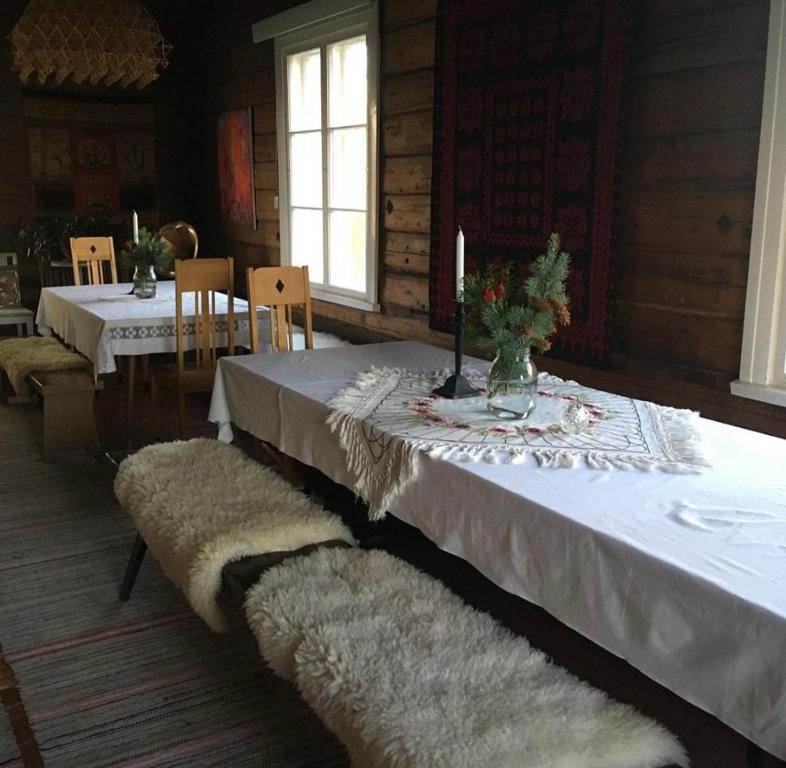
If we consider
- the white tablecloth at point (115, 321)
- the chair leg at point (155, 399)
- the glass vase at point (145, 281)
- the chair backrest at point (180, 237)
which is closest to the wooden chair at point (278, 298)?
the white tablecloth at point (115, 321)

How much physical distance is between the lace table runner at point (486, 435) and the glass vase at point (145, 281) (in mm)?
2476

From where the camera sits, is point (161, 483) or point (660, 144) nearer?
point (161, 483)

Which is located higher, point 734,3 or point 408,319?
point 734,3

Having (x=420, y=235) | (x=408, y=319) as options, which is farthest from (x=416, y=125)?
(x=408, y=319)

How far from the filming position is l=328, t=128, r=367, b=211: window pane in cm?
487

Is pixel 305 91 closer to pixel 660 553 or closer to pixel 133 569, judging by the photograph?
pixel 133 569

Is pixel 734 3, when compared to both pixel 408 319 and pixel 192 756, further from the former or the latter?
pixel 192 756

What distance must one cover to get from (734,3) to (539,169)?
99cm

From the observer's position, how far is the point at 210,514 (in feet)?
7.22

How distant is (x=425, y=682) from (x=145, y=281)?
3483mm

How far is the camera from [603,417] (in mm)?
2076

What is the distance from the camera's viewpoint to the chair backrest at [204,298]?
3.75 m

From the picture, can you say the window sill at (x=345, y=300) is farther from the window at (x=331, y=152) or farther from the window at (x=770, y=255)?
the window at (x=770, y=255)

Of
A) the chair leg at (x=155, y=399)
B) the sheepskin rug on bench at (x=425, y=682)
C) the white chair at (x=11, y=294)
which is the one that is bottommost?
the chair leg at (x=155, y=399)
